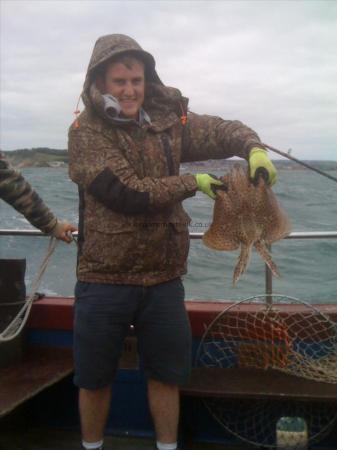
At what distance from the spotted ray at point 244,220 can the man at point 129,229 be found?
3.4 inches

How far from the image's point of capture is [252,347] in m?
3.73

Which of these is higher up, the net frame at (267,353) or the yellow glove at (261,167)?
the yellow glove at (261,167)

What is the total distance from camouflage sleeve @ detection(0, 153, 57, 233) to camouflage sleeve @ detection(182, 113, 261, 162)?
2.91ft

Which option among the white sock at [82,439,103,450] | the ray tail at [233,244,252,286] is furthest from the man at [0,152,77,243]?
the white sock at [82,439,103,450]

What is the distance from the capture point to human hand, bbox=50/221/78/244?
3.40 metres

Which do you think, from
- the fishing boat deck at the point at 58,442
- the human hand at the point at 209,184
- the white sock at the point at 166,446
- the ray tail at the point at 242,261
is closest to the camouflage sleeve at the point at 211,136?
the human hand at the point at 209,184

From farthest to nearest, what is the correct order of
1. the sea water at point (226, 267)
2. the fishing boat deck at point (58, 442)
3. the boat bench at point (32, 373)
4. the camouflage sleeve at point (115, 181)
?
the sea water at point (226, 267), the fishing boat deck at point (58, 442), the boat bench at point (32, 373), the camouflage sleeve at point (115, 181)

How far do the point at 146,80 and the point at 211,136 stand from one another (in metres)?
0.50

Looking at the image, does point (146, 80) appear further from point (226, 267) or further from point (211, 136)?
point (226, 267)

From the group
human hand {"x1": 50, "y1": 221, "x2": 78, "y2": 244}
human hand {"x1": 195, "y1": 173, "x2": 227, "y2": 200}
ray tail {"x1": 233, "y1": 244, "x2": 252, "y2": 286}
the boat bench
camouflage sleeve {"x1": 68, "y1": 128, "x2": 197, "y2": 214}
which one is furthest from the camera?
human hand {"x1": 50, "y1": 221, "x2": 78, "y2": 244}

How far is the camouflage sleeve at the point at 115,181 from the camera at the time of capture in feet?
9.19

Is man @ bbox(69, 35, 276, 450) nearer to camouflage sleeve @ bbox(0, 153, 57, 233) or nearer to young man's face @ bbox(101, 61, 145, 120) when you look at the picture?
young man's face @ bbox(101, 61, 145, 120)

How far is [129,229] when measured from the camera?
292cm

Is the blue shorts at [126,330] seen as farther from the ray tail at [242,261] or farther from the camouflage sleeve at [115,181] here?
the camouflage sleeve at [115,181]
